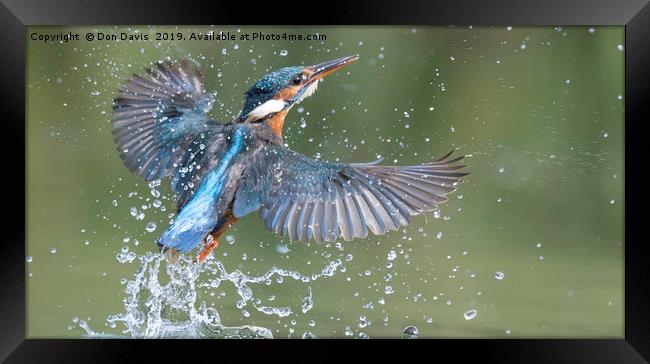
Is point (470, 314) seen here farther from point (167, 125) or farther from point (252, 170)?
point (167, 125)

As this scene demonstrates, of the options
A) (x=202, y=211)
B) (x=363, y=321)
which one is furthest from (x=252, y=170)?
(x=363, y=321)

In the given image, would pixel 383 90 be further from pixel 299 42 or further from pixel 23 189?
pixel 23 189

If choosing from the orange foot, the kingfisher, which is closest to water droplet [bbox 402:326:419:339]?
the kingfisher

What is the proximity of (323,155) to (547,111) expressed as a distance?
3.90 ft

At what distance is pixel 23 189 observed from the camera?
3.81m

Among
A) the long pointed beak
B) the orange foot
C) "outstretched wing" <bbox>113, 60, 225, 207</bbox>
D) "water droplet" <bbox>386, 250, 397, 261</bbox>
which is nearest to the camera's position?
the orange foot

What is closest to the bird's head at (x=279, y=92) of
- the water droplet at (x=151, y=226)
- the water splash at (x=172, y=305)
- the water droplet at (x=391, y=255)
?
the water splash at (x=172, y=305)

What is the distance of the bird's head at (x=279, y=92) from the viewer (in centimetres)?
425

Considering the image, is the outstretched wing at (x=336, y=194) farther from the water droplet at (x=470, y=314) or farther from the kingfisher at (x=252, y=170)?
the water droplet at (x=470, y=314)

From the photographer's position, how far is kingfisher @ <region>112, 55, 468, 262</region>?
155 inches

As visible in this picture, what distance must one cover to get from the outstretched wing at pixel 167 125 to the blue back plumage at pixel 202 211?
0.19ft

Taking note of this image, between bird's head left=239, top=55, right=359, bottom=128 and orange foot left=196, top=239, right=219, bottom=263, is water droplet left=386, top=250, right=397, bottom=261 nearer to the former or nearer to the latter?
bird's head left=239, top=55, right=359, bottom=128
